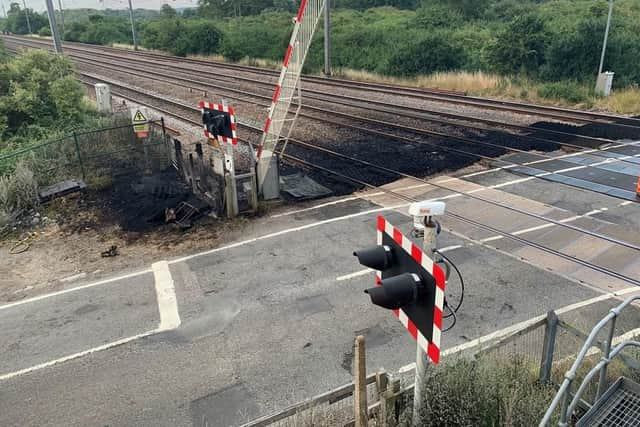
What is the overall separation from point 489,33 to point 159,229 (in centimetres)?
3190

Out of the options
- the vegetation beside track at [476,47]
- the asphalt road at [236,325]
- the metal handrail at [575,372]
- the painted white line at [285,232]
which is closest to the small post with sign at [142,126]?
the painted white line at [285,232]

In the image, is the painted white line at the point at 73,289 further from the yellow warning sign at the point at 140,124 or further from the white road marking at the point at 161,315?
the yellow warning sign at the point at 140,124

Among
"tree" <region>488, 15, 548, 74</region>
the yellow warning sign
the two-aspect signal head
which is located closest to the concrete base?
the yellow warning sign

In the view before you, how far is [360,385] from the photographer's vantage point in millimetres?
3885

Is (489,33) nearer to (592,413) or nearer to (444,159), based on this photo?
(444,159)

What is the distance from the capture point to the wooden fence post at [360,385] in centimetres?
376

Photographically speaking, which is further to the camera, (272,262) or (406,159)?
(406,159)

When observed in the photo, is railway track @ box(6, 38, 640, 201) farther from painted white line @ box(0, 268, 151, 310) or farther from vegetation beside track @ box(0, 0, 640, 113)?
painted white line @ box(0, 268, 151, 310)

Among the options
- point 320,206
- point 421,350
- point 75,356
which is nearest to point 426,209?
point 421,350

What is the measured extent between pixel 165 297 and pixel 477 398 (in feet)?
16.2

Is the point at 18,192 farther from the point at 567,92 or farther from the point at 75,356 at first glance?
the point at 567,92

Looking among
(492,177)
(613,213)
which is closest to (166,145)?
(492,177)

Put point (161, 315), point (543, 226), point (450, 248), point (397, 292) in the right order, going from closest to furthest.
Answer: point (397, 292), point (161, 315), point (450, 248), point (543, 226)

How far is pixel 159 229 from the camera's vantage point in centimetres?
996
